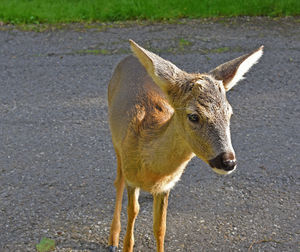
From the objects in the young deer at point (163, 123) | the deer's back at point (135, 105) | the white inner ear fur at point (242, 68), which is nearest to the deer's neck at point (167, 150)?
the young deer at point (163, 123)

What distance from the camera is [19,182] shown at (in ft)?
15.9

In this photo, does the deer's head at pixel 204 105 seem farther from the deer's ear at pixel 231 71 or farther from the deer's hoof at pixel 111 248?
the deer's hoof at pixel 111 248

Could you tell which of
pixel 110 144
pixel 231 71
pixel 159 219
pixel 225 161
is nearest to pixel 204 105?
pixel 225 161

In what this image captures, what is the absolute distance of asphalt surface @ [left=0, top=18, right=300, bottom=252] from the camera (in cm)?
424

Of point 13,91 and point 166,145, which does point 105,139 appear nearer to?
point 13,91

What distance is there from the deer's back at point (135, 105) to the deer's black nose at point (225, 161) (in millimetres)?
839

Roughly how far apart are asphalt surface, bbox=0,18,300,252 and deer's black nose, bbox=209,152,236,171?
1518 millimetres

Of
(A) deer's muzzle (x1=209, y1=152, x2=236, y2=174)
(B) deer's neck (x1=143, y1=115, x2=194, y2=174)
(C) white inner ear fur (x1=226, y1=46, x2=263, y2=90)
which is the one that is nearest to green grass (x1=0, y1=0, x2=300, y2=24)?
(C) white inner ear fur (x1=226, y1=46, x2=263, y2=90)

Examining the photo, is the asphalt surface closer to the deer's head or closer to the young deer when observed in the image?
the young deer

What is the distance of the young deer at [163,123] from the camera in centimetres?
287

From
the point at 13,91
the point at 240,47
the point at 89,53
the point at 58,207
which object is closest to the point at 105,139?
the point at 58,207

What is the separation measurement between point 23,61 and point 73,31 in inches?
49.2

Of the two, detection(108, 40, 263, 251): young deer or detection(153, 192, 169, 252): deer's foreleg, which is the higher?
detection(108, 40, 263, 251): young deer

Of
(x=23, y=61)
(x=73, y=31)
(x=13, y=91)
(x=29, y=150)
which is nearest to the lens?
(x=29, y=150)
